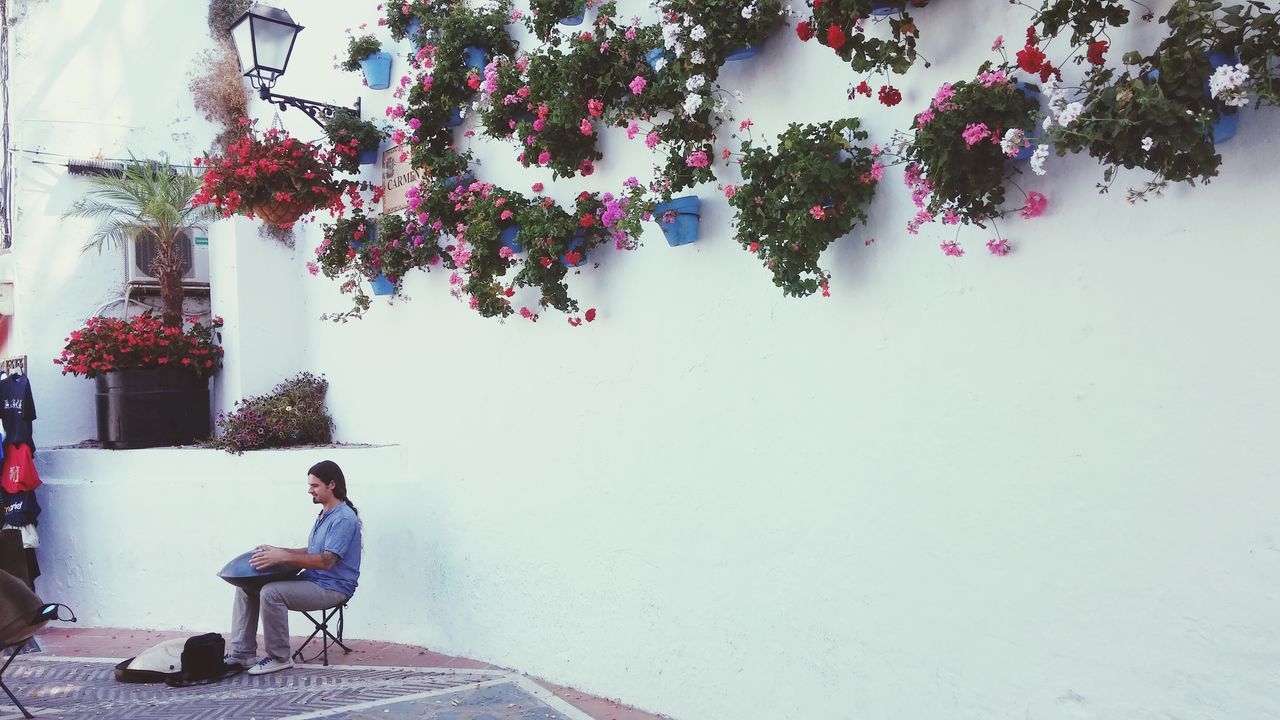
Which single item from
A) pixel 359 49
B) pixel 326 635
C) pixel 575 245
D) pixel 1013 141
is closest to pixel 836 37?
pixel 1013 141

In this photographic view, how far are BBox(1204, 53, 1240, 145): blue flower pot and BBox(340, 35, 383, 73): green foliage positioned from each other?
19.1ft

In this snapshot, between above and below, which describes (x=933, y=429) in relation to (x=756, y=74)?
below

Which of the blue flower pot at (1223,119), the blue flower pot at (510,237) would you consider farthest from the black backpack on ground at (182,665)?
the blue flower pot at (1223,119)

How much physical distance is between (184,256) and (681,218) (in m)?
7.20

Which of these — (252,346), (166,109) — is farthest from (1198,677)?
(166,109)

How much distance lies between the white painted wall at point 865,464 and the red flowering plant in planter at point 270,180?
2.85ft

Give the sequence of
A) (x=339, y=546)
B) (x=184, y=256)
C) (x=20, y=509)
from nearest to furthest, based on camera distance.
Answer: (x=339, y=546)
(x=20, y=509)
(x=184, y=256)

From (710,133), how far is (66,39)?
7997mm

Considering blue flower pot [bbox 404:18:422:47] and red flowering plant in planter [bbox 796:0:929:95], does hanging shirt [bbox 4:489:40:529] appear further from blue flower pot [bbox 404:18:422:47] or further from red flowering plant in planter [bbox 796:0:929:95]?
red flowering plant in planter [bbox 796:0:929:95]

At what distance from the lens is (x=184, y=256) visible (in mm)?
10500

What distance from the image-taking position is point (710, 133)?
5.00 m

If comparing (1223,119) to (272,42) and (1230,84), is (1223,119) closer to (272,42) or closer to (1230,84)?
(1230,84)

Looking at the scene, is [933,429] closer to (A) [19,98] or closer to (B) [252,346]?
(B) [252,346]

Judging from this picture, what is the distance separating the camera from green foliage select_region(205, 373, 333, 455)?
7.96 metres
